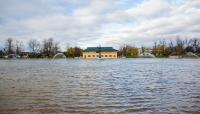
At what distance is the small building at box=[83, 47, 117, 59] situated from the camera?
7466 inches

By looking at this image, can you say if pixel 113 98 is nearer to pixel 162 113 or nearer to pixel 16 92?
pixel 162 113

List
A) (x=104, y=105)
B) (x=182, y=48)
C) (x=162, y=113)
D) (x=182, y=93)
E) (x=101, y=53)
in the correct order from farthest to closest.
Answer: (x=101, y=53), (x=182, y=48), (x=182, y=93), (x=104, y=105), (x=162, y=113)

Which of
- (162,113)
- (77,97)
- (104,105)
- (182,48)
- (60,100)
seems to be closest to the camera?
(162,113)

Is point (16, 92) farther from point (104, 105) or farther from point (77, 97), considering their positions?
point (104, 105)

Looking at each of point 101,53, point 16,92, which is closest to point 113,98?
point 16,92

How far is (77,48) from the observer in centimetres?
19488

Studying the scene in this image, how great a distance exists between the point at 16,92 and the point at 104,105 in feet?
24.1

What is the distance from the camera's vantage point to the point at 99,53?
192625mm

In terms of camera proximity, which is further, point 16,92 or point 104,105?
point 16,92

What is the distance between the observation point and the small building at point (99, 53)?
622 ft

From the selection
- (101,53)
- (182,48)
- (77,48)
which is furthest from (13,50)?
(182,48)

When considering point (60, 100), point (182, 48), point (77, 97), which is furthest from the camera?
point (182, 48)

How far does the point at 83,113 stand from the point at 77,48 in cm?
18239

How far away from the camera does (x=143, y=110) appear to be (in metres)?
13.7
